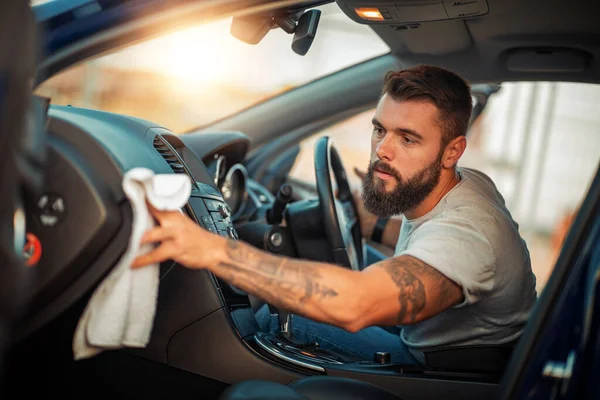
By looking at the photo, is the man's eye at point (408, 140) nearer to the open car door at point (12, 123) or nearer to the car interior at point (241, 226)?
the car interior at point (241, 226)

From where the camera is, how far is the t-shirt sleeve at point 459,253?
161cm

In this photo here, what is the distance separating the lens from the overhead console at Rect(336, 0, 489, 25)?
1.97 m

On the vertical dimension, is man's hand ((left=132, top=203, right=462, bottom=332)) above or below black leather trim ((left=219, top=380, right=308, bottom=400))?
above

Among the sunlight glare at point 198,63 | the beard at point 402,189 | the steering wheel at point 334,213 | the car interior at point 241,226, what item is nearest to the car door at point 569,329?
the car interior at point 241,226

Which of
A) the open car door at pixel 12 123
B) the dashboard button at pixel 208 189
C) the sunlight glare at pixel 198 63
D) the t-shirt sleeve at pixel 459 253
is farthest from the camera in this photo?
the sunlight glare at pixel 198 63

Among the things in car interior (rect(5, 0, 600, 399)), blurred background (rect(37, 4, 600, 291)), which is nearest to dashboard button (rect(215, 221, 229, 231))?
car interior (rect(5, 0, 600, 399))

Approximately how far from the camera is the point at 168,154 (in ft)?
6.40

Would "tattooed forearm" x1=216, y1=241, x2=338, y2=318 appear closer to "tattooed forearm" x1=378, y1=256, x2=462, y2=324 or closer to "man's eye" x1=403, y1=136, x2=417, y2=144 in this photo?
"tattooed forearm" x1=378, y1=256, x2=462, y2=324

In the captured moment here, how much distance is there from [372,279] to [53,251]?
0.64m

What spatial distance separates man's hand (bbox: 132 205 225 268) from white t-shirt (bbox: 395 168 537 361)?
526mm

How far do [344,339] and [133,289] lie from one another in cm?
105

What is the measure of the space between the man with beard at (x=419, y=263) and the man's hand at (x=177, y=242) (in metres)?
0.02

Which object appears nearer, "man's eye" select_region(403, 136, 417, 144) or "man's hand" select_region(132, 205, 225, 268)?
"man's hand" select_region(132, 205, 225, 268)

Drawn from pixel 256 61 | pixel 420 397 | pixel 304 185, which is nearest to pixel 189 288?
pixel 420 397
